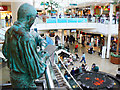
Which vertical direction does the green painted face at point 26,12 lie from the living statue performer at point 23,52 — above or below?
above

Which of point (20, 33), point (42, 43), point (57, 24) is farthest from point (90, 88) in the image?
point (57, 24)

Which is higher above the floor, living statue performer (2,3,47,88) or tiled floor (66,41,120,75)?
living statue performer (2,3,47,88)

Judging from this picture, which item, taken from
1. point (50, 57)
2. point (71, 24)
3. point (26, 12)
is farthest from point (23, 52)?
point (71, 24)

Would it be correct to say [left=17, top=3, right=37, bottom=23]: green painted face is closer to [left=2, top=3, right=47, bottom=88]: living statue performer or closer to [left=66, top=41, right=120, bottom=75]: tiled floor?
[left=2, top=3, right=47, bottom=88]: living statue performer

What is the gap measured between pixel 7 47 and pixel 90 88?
7824 millimetres

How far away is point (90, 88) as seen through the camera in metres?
9.03

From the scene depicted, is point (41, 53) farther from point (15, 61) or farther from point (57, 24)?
point (57, 24)

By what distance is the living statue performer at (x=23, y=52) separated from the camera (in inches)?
75.3

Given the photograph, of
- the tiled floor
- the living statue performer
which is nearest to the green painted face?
the living statue performer

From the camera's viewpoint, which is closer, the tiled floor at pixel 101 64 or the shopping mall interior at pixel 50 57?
the shopping mall interior at pixel 50 57

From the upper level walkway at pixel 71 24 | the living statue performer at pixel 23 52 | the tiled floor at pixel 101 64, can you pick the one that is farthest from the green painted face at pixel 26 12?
the upper level walkway at pixel 71 24

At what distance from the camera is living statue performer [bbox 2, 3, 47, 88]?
191 cm

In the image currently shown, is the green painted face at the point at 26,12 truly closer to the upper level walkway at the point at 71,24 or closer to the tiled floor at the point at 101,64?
the tiled floor at the point at 101,64

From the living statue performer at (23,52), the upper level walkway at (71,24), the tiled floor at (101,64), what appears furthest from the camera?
the upper level walkway at (71,24)
